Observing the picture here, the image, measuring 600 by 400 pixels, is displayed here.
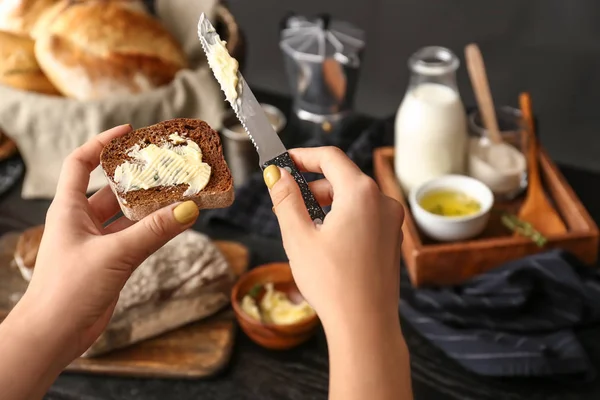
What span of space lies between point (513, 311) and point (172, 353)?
480mm

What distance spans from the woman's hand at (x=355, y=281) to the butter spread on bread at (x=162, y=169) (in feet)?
0.49

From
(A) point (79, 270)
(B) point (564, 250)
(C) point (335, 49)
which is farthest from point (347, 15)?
(A) point (79, 270)

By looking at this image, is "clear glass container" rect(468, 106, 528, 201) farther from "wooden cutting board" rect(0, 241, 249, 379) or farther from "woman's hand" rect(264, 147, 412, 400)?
"woman's hand" rect(264, 147, 412, 400)

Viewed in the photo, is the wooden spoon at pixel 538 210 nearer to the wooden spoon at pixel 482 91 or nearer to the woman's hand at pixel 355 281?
the wooden spoon at pixel 482 91

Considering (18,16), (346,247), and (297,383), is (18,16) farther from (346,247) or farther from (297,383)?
(346,247)

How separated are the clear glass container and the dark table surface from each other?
0.27 metres

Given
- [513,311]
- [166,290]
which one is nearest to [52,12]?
[166,290]

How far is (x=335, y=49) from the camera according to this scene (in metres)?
1.34

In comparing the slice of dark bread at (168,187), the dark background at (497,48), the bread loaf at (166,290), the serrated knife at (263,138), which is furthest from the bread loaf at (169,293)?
the dark background at (497,48)

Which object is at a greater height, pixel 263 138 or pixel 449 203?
pixel 263 138

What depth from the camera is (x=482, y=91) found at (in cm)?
116

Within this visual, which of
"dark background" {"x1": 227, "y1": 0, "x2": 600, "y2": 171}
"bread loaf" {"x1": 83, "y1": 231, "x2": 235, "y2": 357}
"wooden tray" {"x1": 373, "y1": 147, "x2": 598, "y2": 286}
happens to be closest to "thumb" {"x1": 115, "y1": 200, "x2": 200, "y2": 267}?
"bread loaf" {"x1": 83, "y1": 231, "x2": 235, "y2": 357}

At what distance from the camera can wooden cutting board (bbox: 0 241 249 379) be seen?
3.02 ft

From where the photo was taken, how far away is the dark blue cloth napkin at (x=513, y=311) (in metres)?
0.94
